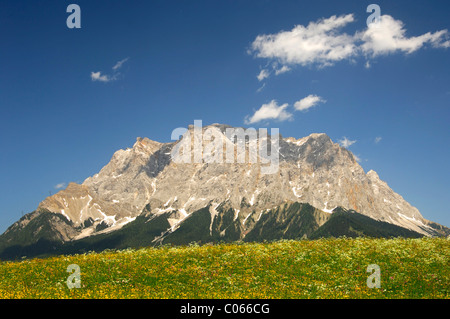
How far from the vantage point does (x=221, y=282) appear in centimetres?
2234

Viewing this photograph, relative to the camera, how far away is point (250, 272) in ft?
79.3

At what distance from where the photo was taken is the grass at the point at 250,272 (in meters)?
20.1

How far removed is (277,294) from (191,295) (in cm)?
467

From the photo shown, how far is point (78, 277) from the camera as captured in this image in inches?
915

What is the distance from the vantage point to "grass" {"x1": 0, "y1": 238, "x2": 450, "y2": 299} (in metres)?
20.1

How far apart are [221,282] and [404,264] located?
12888 mm

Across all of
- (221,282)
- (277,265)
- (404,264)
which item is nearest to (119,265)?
(221,282)
